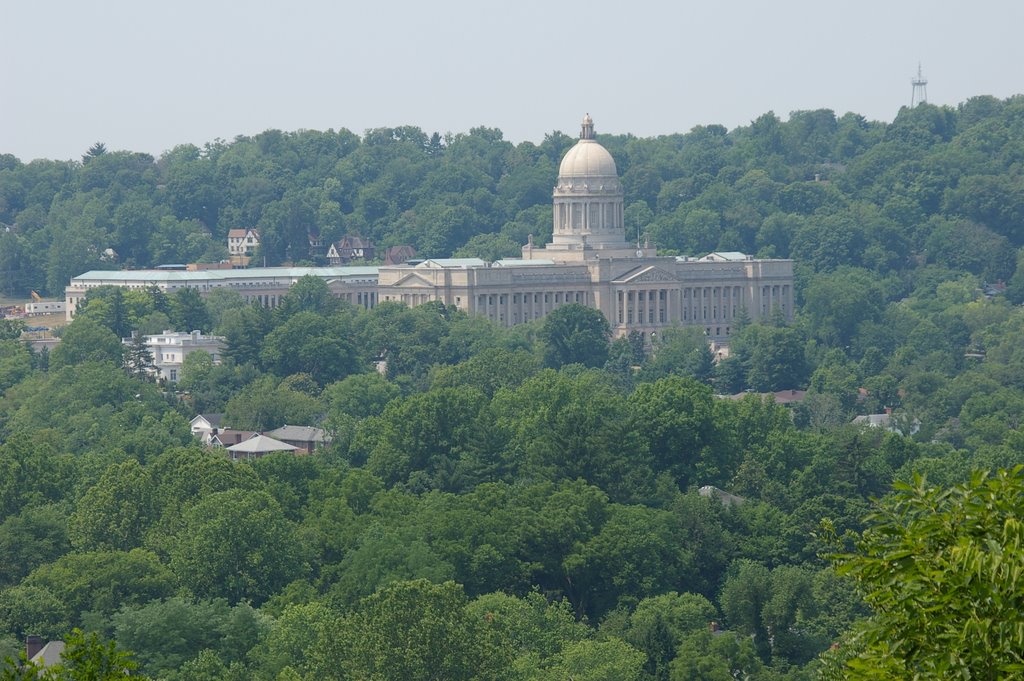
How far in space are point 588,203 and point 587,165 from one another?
2.52 metres

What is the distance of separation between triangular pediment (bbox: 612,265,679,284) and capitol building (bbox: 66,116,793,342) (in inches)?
2.1

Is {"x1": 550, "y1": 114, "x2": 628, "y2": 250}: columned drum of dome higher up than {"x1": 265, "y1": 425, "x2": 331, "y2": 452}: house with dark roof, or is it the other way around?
{"x1": 550, "y1": 114, "x2": 628, "y2": 250}: columned drum of dome

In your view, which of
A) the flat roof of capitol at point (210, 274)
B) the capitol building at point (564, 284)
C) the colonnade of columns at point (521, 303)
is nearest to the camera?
the colonnade of columns at point (521, 303)

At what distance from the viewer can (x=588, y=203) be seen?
157m

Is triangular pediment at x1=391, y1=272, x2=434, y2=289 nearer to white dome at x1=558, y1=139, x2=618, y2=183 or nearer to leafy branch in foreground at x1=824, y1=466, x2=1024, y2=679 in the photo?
white dome at x1=558, y1=139, x2=618, y2=183

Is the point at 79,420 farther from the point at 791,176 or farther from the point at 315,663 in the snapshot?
the point at 791,176

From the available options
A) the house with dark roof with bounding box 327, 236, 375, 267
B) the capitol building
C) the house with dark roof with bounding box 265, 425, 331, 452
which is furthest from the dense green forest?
the house with dark roof with bounding box 327, 236, 375, 267

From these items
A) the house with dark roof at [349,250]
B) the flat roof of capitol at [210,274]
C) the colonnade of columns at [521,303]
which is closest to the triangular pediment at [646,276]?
the colonnade of columns at [521,303]

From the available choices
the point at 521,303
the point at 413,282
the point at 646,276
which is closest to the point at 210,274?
the point at 413,282

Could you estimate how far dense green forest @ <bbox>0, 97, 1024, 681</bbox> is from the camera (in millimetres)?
50719

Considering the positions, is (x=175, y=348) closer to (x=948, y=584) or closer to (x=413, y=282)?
(x=413, y=282)

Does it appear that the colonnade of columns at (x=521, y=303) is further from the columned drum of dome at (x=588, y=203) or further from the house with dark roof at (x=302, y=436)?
the house with dark roof at (x=302, y=436)

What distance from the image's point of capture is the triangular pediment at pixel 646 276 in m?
146

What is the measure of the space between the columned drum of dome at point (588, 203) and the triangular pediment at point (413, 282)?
1344 centimetres
